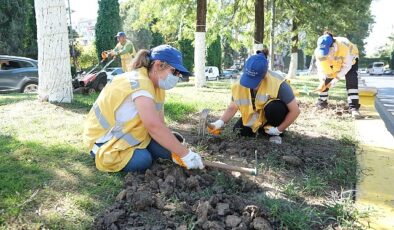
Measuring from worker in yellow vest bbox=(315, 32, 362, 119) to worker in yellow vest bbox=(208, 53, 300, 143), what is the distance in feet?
8.67

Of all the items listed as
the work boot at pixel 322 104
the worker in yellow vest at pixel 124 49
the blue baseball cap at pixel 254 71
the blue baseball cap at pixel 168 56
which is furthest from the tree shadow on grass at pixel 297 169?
the worker in yellow vest at pixel 124 49

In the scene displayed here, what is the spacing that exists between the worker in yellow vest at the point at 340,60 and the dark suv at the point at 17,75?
9.01 metres

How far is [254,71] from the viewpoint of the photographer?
160 inches

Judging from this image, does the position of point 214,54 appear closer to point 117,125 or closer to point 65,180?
point 117,125

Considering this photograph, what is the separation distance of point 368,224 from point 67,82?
5.20 m

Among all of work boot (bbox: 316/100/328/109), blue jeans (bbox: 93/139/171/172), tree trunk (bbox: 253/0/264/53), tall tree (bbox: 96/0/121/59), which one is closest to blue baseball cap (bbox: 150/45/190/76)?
blue jeans (bbox: 93/139/171/172)

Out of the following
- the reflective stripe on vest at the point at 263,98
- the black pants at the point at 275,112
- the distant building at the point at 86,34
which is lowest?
the black pants at the point at 275,112

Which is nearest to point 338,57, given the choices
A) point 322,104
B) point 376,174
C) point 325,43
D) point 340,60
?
point 340,60

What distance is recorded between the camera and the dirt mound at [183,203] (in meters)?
2.44

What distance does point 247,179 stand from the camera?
10.9 ft

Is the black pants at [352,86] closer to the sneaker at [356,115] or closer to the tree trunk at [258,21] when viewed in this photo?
the sneaker at [356,115]

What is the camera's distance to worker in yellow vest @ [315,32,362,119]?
21.8ft

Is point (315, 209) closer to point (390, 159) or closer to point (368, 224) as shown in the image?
point (368, 224)

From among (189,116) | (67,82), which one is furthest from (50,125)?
(189,116)
